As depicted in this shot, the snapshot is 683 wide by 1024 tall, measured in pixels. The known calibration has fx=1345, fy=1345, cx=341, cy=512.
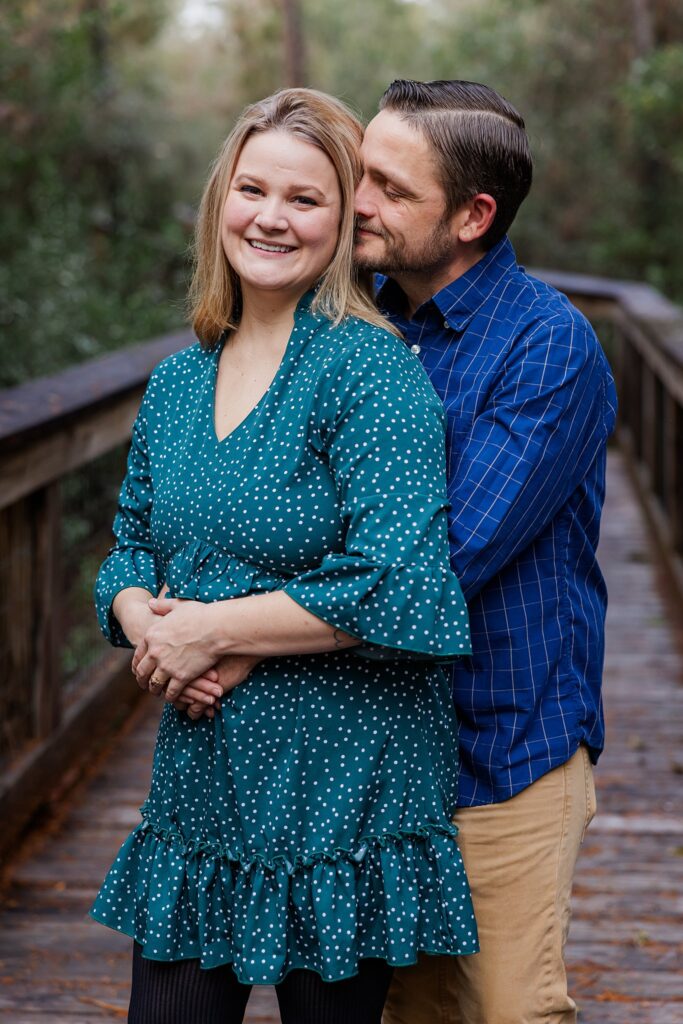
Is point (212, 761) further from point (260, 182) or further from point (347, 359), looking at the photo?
point (260, 182)

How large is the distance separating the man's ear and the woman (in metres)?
0.18

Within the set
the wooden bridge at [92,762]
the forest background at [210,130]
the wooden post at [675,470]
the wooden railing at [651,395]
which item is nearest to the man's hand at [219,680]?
the wooden bridge at [92,762]

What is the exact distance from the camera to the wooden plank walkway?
9.73ft

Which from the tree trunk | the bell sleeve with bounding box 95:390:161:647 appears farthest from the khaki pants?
the tree trunk

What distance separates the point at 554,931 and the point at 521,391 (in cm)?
86

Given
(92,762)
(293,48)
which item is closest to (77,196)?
(293,48)

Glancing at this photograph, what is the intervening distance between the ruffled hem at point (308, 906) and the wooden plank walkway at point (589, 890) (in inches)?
42.0

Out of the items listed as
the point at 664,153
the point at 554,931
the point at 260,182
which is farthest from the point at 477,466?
the point at 664,153

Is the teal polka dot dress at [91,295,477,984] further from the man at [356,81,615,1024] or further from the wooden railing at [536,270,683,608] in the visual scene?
the wooden railing at [536,270,683,608]

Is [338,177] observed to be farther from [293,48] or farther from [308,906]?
[293,48]

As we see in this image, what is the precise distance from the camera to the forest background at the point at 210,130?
29.0 ft

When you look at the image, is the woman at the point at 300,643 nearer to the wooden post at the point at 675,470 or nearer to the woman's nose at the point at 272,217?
the woman's nose at the point at 272,217

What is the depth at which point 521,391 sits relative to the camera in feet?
6.59

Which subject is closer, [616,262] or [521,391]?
[521,391]
